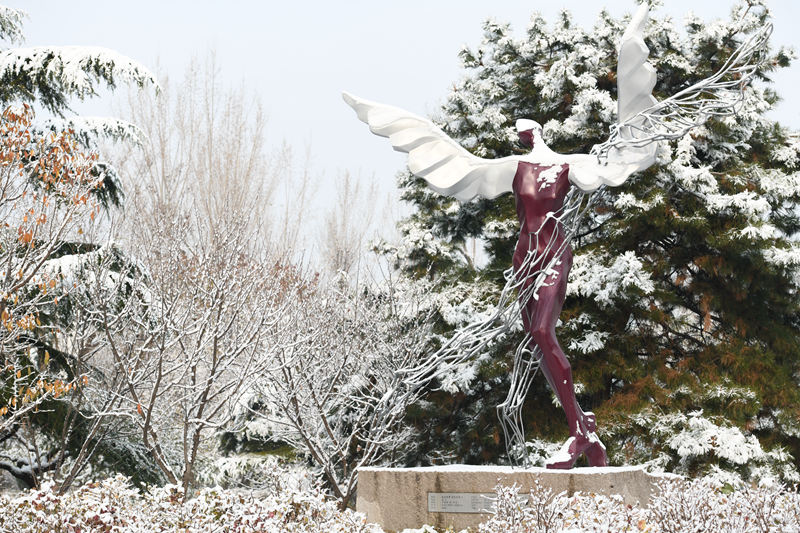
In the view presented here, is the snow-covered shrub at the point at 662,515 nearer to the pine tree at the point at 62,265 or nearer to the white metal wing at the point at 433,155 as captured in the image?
the white metal wing at the point at 433,155

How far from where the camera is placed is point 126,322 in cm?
825

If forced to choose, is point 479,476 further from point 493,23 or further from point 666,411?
point 493,23

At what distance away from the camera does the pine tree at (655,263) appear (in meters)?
9.48

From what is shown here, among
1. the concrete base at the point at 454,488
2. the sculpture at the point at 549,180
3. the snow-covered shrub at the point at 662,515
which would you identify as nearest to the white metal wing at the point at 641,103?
the sculpture at the point at 549,180

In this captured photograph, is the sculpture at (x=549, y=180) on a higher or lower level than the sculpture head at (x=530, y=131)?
lower

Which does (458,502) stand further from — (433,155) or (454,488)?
(433,155)

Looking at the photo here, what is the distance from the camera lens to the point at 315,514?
4.07 metres

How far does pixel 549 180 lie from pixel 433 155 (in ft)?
3.12

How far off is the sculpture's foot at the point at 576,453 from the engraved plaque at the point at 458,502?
0.64m

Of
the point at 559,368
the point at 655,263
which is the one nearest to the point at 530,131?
the point at 559,368

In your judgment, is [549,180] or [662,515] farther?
[549,180]

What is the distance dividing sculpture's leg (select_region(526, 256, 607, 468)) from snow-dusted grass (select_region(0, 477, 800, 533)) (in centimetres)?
155

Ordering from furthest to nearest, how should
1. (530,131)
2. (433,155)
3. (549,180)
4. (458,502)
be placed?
1. (530,131)
2. (433,155)
3. (549,180)
4. (458,502)

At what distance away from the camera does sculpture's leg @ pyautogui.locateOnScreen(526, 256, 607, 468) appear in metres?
5.88
